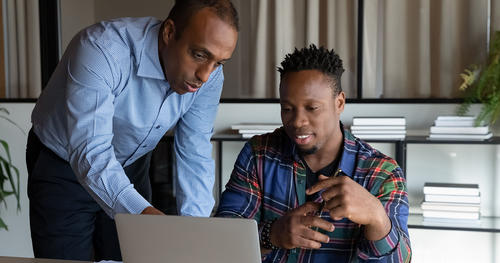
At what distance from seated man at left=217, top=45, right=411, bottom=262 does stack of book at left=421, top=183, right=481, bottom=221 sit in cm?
146

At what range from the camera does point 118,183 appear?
1.46 meters

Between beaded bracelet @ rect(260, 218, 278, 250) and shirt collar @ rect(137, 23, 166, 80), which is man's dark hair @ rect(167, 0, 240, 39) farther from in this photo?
beaded bracelet @ rect(260, 218, 278, 250)

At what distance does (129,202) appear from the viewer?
1.44 m

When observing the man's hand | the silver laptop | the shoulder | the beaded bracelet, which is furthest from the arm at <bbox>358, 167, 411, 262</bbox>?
the shoulder

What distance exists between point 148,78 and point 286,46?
1694mm

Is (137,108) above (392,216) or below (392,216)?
above

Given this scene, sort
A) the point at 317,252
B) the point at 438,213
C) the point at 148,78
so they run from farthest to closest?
1. the point at 438,213
2. the point at 148,78
3. the point at 317,252

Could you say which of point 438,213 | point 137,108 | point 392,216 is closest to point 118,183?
point 137,108

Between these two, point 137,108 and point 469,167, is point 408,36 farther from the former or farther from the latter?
point 137,108

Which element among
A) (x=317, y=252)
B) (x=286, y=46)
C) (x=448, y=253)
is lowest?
(x=448, y=253)

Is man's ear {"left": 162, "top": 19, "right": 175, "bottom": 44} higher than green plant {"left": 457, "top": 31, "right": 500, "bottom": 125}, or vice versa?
man's ear {"left": 162, "top": 19, "right": 175, "bottom": 44}

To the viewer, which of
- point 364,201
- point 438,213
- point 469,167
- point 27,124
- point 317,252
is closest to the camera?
point 364,201

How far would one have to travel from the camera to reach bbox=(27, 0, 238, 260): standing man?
1482mm

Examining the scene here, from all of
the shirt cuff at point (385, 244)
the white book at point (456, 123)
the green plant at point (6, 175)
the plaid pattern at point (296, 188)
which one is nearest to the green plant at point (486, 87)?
the white book at point (456, 123)
